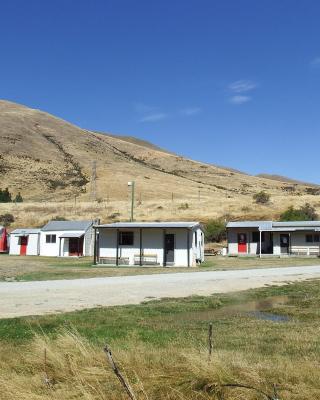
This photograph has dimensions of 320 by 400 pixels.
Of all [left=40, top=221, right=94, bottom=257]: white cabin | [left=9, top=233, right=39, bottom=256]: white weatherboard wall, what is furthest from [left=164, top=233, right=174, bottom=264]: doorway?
[left=9, top=233, right=39, bottom=256]: white weatherboard wall

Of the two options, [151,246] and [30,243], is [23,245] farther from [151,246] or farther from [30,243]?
[151,246]

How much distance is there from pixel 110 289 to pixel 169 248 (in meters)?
17.2

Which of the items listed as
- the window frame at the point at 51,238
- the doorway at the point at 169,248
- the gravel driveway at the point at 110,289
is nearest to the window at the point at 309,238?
the doorway at the point at 169,248

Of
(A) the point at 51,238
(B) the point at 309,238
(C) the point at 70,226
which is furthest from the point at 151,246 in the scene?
(B) the point at 309,238

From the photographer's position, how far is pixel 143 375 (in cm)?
490

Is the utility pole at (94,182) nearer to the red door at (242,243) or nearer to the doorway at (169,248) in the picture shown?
the red door at (242,243)

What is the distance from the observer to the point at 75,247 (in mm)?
47844

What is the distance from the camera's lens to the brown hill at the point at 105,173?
90250mm

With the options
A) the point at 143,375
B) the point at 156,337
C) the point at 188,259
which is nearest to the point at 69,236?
the point at 188,259

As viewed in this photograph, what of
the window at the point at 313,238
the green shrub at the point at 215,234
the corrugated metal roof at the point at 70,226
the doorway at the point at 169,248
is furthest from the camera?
the green shrub at the point at 215,234

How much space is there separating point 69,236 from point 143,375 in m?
42.3

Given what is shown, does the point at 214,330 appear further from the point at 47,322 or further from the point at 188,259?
the point at 188,259

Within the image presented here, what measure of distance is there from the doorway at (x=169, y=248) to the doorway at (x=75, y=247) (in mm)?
13510

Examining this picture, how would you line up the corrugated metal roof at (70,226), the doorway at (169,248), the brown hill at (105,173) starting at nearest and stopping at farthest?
the doorway at (169,248)
the corrugated metal roof at (70,226)
the brown hill at (105,173)
